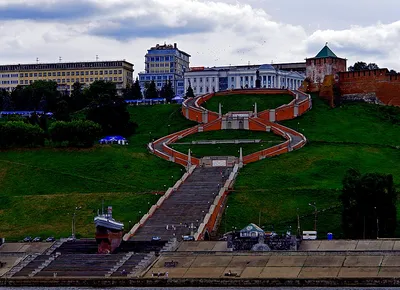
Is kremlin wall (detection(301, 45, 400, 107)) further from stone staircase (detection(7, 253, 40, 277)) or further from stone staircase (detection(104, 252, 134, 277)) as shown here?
stone staircase (detection(7, 253, 40, 277))

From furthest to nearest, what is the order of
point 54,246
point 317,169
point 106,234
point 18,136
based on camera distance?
1. point 18,136
2. point 317,169
3. point 54,246
4. point 106,234

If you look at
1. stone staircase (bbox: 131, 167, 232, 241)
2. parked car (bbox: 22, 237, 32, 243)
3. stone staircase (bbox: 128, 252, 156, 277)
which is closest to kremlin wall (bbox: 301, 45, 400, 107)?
stone staircase (bbox: 131, 167, 232, 241)

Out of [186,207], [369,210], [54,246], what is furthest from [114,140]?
[369,210]

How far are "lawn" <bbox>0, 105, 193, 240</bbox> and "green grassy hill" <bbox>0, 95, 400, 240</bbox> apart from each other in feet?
0.31

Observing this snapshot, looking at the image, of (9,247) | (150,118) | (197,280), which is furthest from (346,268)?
(150,118)

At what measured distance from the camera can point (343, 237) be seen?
9394 cm

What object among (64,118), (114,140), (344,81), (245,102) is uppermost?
(344,81)

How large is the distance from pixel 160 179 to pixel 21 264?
30.7m

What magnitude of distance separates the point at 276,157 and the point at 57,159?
2427cm

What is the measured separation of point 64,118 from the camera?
493 feet

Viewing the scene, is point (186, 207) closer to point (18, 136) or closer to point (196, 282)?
point (196, 282)

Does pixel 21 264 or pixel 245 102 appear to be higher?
pixel 245 102

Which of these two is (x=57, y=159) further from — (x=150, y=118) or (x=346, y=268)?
(x=346, y=268)

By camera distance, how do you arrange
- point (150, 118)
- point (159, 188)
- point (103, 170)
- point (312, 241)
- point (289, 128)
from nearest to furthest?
point (312, 241), point (159, 188), point (103, 170), point (289, 128), point (150, 118)
